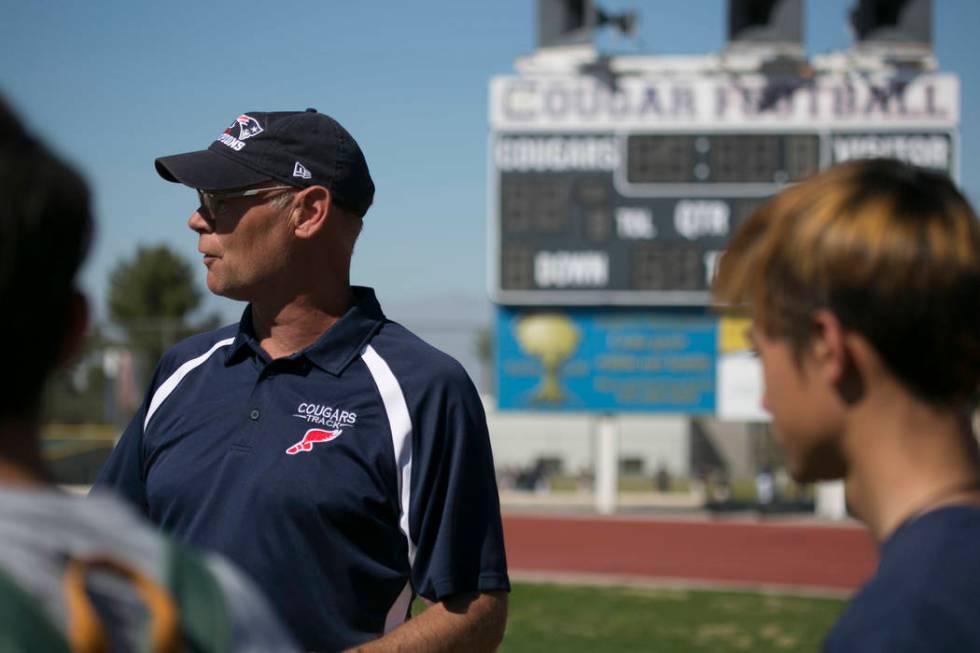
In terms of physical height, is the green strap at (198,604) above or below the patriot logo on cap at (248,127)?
below

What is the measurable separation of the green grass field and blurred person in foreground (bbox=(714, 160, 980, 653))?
26.3 feet

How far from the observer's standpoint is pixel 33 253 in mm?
1016

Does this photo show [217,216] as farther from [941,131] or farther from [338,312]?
[941,131]

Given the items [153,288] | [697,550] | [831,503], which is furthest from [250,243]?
[153,288]

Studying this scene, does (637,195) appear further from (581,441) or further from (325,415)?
(581,441)

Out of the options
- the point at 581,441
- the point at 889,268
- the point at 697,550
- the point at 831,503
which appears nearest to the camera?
the point at 889,268

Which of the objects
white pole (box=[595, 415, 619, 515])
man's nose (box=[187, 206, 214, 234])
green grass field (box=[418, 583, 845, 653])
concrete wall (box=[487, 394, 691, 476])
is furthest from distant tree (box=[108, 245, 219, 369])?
man's nose (box=[187, 206, 214, 234])

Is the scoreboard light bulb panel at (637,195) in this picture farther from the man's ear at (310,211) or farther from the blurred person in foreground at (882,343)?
the blurred person in foreground at (882,343)

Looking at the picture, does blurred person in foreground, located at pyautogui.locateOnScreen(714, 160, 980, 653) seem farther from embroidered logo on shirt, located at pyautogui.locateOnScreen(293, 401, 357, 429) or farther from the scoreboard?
the scoreboard

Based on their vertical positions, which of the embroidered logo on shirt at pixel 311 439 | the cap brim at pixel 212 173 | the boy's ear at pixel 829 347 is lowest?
the embroidered logo on shirt at pixel 311 439

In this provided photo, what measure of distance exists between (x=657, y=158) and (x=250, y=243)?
18267 mm

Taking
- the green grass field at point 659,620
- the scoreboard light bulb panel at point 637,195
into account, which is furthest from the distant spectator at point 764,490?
the green grass field at point 659,620

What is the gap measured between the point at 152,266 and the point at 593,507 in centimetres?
2785

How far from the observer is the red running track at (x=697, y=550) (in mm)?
15203
